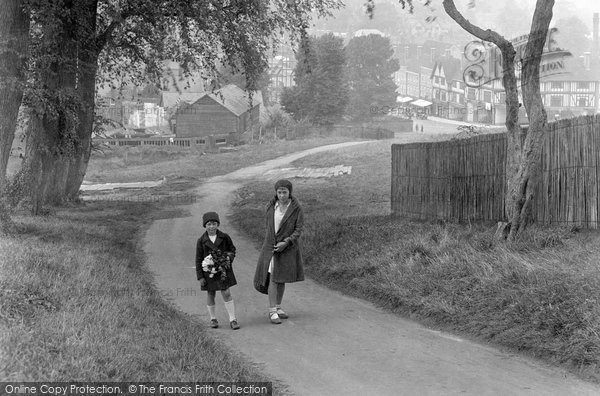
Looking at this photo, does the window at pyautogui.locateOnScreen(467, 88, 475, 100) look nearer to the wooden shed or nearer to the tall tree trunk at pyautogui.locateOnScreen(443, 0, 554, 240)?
the wooden shed

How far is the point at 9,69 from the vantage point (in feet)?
43.5

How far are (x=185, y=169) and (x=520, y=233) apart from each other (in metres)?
34.6

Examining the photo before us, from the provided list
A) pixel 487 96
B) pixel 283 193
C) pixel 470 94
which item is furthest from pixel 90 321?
pixel 470 94

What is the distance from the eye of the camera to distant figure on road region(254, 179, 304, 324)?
30.4ft

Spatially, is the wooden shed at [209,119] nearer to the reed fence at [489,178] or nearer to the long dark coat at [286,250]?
the reed fence at [489,178]

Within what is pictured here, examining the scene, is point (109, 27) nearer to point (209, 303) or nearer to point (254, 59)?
point (254, 59)

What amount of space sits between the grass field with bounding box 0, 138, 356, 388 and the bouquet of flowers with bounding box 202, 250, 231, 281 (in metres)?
0.70

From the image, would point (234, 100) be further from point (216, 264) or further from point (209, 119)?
point (216, 264)

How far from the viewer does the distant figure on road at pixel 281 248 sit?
9273 millimetres

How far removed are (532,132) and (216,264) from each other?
548 centimetres

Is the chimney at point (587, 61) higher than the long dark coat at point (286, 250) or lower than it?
higher

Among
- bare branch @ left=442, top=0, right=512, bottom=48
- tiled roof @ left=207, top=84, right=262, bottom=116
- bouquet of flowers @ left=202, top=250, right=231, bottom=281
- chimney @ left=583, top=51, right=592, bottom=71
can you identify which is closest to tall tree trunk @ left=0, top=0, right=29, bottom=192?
bouquet of flowers @ left=202, top=250, right=231, bottom=281

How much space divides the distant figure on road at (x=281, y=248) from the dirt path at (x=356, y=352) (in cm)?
46

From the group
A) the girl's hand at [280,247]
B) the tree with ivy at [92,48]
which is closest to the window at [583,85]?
the tree with ivy at [92,48]
